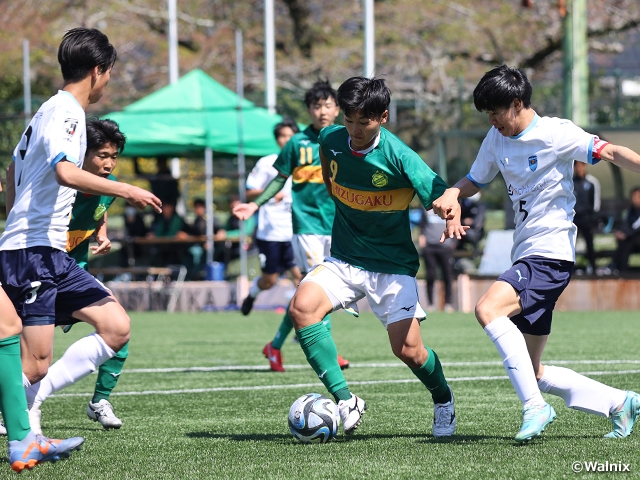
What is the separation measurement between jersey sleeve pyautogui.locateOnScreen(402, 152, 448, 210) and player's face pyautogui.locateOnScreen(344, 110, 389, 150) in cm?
21

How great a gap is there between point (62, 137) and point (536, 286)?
2.33 m

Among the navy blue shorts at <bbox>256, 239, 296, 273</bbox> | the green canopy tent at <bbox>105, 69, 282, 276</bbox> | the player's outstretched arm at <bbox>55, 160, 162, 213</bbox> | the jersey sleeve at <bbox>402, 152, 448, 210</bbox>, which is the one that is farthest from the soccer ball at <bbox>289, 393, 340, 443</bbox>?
the green canopy tent at <bbox>105, 69, 282, 276</bbox>

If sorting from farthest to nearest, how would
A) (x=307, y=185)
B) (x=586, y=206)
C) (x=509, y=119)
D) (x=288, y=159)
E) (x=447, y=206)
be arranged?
(x=586, y=206) → (x=307, y=185) → (x=288, y=159) → (x=509, y=119) → (x=447, y=206)

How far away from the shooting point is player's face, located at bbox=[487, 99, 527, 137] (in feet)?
17.1

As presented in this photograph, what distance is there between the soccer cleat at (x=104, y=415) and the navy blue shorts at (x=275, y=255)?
5396 mm

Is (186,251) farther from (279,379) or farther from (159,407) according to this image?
(159,407)

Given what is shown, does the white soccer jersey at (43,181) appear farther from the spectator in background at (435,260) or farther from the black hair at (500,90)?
the spectator in background at (435,260)

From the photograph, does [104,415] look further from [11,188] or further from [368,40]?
[368,40]

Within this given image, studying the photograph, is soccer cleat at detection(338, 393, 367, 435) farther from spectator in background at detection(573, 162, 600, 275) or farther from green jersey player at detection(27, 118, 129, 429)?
spectator in background at detection(573, 162, 600, 275)

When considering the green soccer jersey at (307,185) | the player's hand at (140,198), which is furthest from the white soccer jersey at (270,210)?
the player's hand at (140,198)

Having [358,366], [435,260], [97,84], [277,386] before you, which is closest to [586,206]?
[435,260]

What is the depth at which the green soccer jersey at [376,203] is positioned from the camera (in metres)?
5.63

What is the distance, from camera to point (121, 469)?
15.7 feet

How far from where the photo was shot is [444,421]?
5.48m
